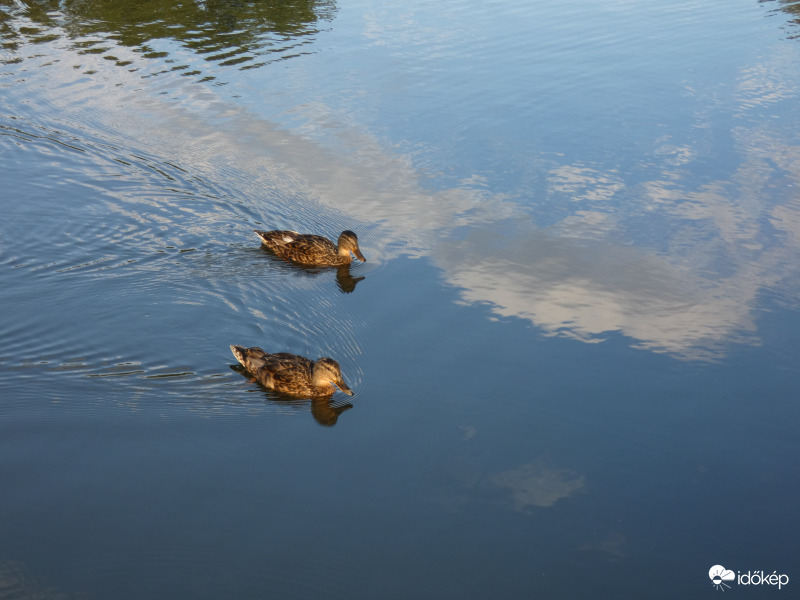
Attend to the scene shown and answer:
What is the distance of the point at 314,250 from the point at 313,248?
0.03 metres

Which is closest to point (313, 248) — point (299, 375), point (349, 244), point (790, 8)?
point (349, 244)

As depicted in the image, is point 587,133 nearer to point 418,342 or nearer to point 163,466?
point 418,342

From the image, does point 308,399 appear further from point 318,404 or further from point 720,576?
point 720,576

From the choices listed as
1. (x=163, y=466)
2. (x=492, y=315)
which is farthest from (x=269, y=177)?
(x=163, y=466)

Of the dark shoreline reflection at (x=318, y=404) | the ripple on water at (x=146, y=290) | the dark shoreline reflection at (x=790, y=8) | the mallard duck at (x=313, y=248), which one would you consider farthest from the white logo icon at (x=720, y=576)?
the dark shoreline reflection at (x=790, y=8)

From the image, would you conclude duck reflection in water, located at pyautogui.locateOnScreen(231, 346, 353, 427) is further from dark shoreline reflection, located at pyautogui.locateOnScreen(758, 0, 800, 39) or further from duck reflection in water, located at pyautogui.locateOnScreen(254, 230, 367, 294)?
dark shoreline reflection, located at pyautogui.locateOnScreen(758, 0, 800, 39)

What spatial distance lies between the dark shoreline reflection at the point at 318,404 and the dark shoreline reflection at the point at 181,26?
36.8 ft

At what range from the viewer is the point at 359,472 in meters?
6.57

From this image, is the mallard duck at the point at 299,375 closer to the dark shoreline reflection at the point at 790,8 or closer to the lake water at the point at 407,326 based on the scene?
the lake water at the point at 407,326

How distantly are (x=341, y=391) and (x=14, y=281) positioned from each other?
4.32 meters

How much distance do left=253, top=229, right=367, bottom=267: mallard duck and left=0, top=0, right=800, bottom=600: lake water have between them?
21 cm

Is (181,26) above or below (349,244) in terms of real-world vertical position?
above

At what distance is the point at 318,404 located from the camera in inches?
300

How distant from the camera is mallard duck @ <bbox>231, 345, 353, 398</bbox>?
7566 millimetres
